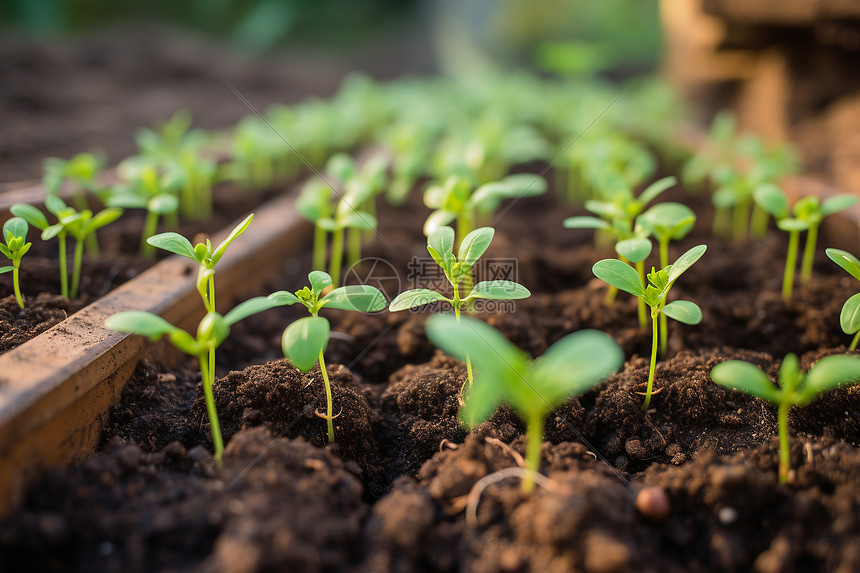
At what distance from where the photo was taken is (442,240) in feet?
3.43

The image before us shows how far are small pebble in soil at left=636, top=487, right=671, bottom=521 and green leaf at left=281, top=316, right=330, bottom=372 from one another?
1.78ft

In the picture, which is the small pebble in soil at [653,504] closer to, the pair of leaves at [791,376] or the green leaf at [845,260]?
the pair of leaves at [791,376]

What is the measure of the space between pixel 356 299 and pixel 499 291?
250 millimetres

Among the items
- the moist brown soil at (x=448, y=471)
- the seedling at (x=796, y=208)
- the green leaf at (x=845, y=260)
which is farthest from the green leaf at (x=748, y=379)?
the seedling at (x=796, y=208)

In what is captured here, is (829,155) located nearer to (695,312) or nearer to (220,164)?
(695,312)

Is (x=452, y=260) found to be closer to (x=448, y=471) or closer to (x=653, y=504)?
(x=448, y=471)

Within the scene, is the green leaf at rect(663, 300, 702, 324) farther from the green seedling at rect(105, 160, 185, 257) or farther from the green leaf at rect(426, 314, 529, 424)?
the green seedling at rect(105, 160, 185, 257)

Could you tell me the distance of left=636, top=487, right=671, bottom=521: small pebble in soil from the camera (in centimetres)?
80

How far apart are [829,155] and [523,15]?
5.39m

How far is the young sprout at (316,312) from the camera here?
0.79 meters

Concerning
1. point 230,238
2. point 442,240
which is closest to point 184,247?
point 230,238

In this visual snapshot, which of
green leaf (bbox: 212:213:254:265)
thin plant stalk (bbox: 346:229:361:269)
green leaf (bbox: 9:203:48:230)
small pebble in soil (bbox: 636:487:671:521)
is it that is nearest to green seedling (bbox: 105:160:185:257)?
green leaf (bbox: 9:203:48:230)

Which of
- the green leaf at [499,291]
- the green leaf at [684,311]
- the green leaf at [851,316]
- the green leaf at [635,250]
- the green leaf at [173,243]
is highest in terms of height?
the green leaf at [173,243]

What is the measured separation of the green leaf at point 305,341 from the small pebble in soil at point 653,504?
54cm
